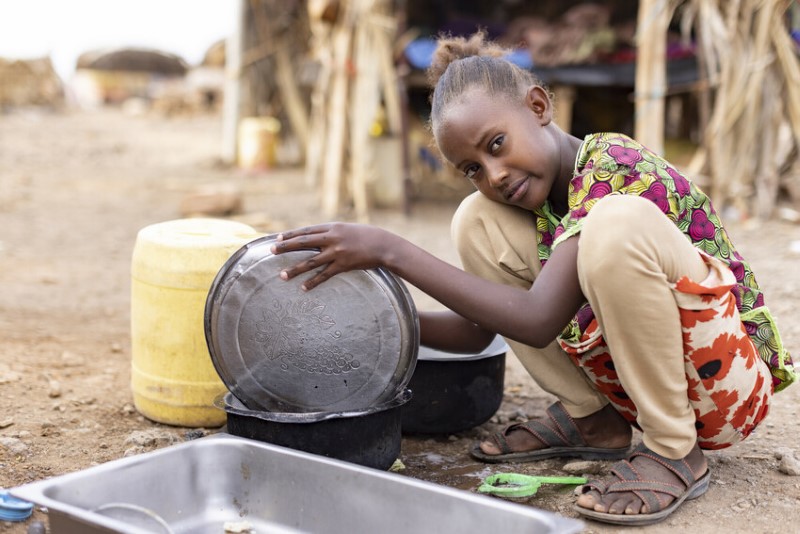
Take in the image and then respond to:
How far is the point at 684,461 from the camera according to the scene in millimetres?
1908

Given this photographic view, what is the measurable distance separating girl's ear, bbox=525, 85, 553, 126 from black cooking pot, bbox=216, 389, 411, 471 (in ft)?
2.41

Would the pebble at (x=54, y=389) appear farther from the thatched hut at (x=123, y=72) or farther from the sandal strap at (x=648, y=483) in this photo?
the thatched hut at (x=123, y=72)

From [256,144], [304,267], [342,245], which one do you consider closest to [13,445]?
[304,267]

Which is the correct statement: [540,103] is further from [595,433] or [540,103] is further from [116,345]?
[116,345]

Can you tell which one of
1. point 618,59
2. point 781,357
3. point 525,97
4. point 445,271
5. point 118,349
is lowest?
point 118,349

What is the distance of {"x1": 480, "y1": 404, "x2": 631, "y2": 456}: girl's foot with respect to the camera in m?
2.23

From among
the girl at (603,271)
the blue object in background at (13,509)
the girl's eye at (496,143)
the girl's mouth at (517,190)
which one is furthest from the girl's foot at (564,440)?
the blue object in background at (13,509)

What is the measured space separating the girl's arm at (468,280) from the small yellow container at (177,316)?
580 mm

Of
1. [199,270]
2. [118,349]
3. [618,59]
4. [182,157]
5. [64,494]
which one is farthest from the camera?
[182,157]

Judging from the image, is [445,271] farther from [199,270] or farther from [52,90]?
[52,90]

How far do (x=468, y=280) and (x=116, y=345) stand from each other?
199 cm

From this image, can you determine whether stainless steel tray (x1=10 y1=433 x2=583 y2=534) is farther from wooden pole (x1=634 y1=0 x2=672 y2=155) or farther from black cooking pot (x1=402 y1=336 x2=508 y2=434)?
wooden pole (x1=634 y1=0 x2=672 y2=155)

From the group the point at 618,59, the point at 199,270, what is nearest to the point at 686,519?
the point at 199,270

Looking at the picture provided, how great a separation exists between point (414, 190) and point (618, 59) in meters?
2.16
